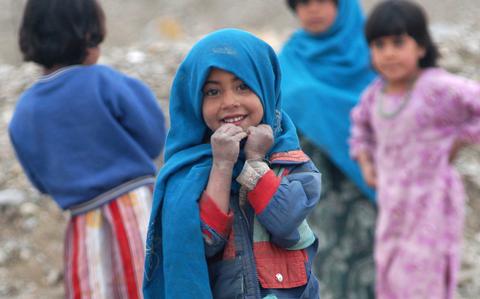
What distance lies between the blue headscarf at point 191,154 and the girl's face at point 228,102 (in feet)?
0.09

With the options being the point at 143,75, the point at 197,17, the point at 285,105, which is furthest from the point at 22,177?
the point at 197,17

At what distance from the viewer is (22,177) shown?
223 inches

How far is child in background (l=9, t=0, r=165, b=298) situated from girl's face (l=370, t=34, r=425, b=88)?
115cm

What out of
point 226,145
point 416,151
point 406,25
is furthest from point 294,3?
point 226,145

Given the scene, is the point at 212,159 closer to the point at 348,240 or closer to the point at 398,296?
the point at 398,296

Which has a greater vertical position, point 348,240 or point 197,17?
point 348,240

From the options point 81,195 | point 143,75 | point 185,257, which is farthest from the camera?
point 143,75

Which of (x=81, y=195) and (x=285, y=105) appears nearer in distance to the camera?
(x=81, y=195)

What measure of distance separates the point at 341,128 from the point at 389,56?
813 millimetres

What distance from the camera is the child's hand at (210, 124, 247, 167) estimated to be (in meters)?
2.23

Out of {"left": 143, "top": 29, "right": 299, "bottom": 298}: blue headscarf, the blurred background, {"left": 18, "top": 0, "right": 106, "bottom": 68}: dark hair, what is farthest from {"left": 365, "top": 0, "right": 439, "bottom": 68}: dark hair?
the blurred background

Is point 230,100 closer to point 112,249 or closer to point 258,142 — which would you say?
point 258,142

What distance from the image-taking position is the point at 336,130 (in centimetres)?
462

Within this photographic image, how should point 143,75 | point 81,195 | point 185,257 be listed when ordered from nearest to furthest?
point 185,257 → point 81,195 → point 143,75
